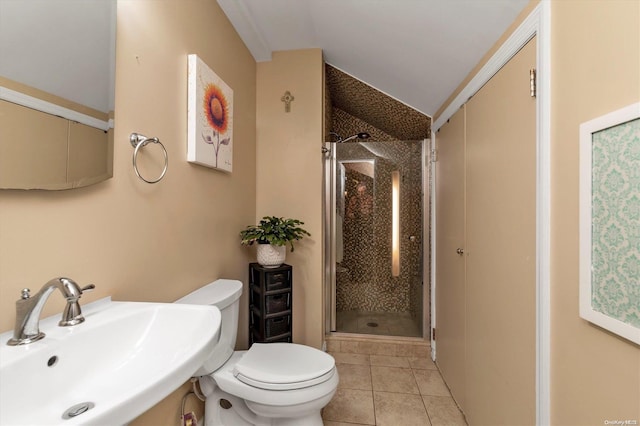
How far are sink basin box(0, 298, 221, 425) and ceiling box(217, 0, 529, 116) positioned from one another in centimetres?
159

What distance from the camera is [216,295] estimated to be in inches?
52.1

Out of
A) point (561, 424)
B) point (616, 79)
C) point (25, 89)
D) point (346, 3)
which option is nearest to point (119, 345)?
point (25, 89)

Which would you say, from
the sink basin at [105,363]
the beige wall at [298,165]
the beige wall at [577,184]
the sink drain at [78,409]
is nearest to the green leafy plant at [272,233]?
the beige wall at [298,165]

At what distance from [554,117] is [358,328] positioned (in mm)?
2159

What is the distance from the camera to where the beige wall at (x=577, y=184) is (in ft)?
2.23

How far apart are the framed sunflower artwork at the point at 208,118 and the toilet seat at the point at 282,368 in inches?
39.7

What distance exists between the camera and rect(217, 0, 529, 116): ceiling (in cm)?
127

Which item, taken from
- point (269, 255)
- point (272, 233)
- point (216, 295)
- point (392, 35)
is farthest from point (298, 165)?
point (216, 295)

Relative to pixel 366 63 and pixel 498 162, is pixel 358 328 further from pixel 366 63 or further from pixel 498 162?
pixel 366 63

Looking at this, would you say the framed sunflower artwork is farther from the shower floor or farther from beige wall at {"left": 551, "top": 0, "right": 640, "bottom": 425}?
the shower floor

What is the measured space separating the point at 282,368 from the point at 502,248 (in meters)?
1.14

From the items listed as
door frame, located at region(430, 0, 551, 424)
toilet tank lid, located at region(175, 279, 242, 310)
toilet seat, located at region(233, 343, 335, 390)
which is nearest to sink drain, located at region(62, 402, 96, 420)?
toilet tank lid, located at region(175, 279, 242, 310)

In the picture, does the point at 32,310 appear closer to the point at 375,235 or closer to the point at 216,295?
the point at 216,295

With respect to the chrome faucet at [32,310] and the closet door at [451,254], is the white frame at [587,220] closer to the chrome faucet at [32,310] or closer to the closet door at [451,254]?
the closet door at [451,254]
